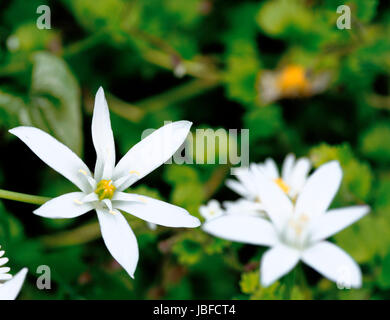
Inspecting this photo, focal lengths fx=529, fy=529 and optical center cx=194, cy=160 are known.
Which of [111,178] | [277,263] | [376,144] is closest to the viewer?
[277,263]

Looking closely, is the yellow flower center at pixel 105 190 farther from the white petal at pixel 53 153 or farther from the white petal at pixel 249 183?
the white petal at pixel 249 183

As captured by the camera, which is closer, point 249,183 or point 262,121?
point 249,183

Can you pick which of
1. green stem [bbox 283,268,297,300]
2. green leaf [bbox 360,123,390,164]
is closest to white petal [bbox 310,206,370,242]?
green stem [bbox 283,268,297,300]

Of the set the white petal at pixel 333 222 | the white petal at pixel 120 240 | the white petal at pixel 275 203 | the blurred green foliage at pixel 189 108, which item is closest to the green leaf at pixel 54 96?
the blurred green foliage at pixel 189 108

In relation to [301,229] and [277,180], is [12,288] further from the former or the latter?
[277,180]

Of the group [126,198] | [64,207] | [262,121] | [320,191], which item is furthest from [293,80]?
[64,207]

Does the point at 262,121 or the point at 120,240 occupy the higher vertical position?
the point at 262,121

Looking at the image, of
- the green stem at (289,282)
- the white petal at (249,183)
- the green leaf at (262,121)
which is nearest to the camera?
the green stem at (289,282)
